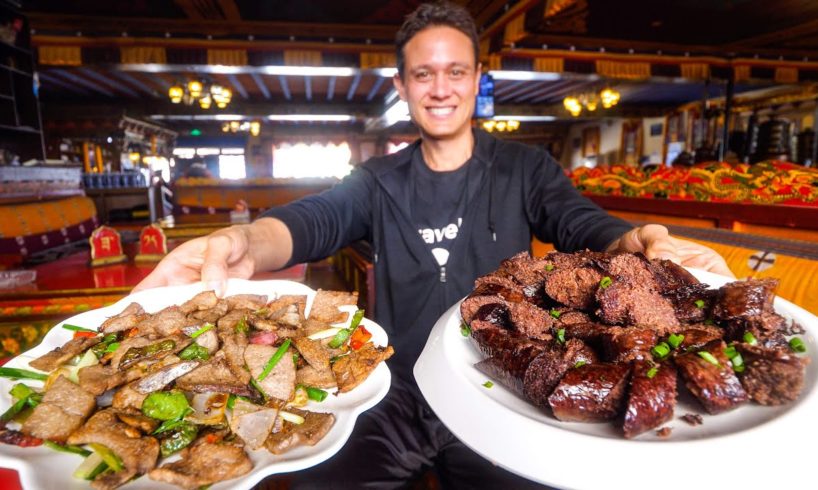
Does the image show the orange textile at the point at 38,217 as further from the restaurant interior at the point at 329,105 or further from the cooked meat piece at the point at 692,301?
the cooked meat piece at the point at 692,301

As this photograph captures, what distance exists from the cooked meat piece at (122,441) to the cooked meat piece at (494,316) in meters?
0.79

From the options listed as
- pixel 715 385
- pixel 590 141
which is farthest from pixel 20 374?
pixel 590 141

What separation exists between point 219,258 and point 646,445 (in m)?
1.57

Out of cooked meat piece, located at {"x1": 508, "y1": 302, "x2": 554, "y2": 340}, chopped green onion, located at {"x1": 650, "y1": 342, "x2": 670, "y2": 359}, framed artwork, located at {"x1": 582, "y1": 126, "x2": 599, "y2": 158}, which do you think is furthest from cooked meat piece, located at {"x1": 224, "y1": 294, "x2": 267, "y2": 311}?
framed artwork, located at {"x1": 582, "y1": 126, "x2": 599, "y2": 158}

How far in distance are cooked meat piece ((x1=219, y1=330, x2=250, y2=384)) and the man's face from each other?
1.87 meters

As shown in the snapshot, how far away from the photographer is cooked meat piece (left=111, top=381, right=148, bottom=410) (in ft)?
3.37

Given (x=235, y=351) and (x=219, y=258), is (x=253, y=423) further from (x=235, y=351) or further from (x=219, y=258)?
(x=219, y=258)

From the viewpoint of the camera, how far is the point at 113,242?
3439 millimetres

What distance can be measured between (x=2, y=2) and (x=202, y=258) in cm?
857

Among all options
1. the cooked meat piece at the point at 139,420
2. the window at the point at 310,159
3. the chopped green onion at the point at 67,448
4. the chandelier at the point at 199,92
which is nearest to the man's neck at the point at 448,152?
the cooked meat piece at the point at 139,420

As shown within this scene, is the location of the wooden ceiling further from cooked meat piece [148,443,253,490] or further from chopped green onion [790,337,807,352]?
cooked meat piece [148,443,253,490]

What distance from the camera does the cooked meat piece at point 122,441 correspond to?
0.87 metres

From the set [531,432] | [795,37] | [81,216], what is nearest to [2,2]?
[81,216]

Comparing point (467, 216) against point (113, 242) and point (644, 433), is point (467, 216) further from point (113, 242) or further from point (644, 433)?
point (113, 242)
